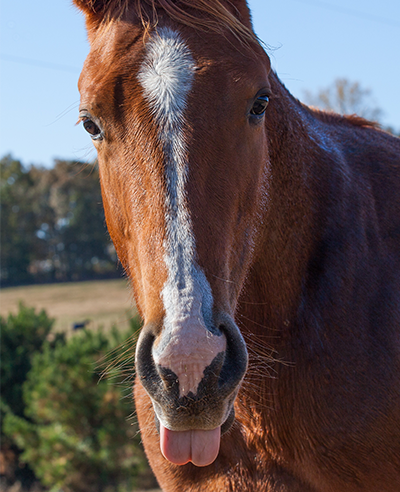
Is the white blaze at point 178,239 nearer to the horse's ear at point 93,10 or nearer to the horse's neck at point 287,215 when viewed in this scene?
the horse's ear at point 93,10

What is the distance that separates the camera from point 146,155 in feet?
5.76

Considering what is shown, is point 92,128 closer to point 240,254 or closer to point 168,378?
point 240,254

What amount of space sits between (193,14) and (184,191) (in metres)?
0.80

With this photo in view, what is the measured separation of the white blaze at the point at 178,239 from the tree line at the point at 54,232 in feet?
109

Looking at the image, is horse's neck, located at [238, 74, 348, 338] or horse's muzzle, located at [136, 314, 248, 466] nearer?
horse's muzzle, located at [136, 314, 248, 466]

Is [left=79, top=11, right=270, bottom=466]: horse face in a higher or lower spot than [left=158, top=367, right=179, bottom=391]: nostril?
higher

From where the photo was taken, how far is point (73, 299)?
28656mm

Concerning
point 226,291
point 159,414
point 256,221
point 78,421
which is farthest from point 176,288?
point 78,421

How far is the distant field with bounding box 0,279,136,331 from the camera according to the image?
22.7 metres

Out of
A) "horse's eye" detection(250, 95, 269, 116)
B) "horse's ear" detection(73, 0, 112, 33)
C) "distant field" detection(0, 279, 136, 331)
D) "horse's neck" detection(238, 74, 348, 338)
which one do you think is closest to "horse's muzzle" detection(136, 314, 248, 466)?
"horse's neck" detection(238, 74, 348, 338)

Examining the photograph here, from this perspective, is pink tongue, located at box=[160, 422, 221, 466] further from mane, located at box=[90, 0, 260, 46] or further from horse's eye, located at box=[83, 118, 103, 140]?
mane, located at box=[90, 0, 260, 46]

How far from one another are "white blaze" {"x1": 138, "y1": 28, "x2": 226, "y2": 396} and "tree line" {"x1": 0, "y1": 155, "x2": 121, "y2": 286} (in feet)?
109

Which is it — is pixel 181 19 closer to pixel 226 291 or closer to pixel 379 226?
pixel 226 291

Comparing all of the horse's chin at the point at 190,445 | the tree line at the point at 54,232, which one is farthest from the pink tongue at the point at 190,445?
the tree line at the point at 54,232
